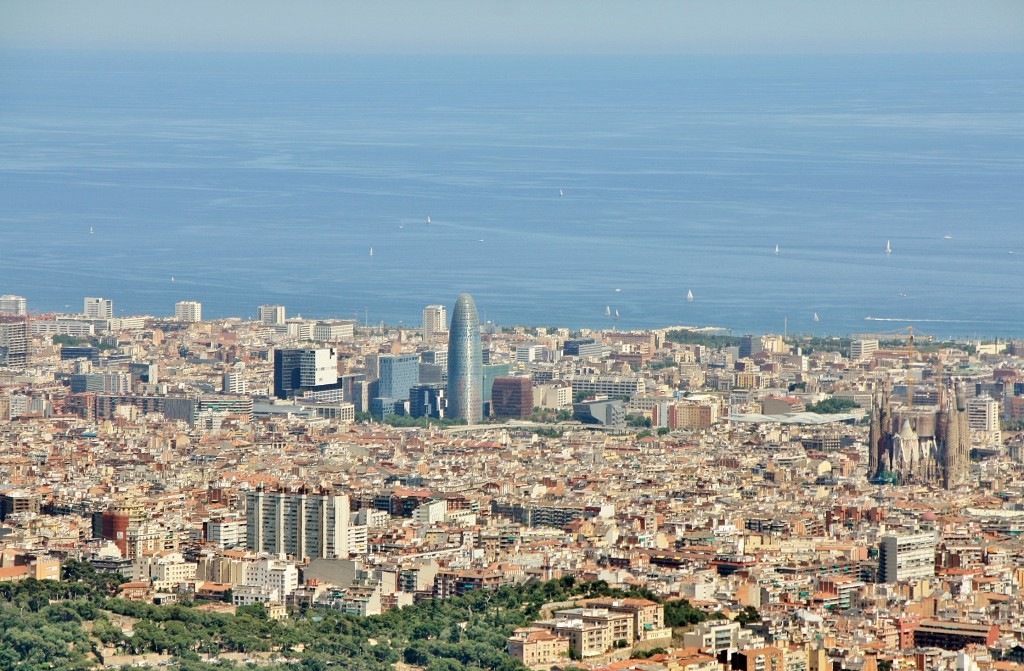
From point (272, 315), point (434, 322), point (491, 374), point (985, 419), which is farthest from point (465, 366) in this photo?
point (272, 315)

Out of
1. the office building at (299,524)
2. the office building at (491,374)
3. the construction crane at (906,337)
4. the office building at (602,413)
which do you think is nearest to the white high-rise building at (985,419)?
the construction crane at (906,337)

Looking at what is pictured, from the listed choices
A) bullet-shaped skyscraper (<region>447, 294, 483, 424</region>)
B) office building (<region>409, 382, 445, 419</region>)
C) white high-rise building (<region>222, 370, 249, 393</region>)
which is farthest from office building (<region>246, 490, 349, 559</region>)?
white high-rise building (<region>222, 370, 249, 393</region>)

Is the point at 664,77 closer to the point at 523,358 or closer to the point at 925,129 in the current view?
the point at 925,129

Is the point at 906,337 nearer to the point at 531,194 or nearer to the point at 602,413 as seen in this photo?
the point at 602,413

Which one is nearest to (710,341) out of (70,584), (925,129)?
(70,584)

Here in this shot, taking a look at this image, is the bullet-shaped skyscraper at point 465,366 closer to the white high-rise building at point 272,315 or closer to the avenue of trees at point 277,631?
the white high-rise building at point 272,315

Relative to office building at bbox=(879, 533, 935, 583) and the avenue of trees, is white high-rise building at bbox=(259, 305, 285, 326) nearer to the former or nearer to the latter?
office building at bbox=(879, 533, 935, 583)
